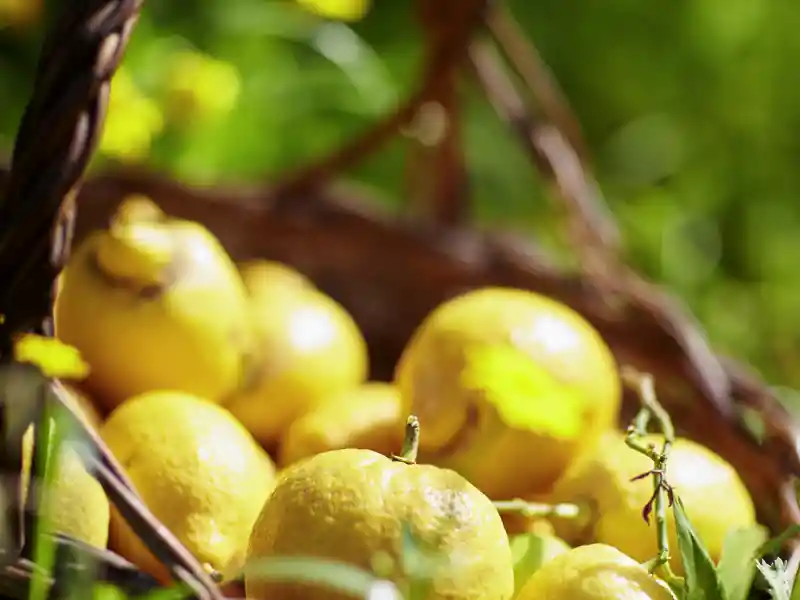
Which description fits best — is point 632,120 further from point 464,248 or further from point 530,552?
point 530,552

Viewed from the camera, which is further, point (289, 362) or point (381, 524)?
point (289, 362)

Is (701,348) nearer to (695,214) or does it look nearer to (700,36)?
(695,214)

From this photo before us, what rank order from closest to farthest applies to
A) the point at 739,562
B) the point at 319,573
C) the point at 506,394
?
1. the point at 319,573
2. the point at 739,562
3. the point at 506,394

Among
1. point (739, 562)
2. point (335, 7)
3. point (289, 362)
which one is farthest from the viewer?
point (335, 7)

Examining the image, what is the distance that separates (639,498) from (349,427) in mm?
216

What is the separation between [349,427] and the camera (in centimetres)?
72

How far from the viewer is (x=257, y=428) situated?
831 millimetres

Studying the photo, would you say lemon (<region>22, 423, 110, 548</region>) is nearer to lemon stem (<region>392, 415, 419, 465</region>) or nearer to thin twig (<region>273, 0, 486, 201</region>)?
lemon stem (<region>392, 415, 419, 465</region>)

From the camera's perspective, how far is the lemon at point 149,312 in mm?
737

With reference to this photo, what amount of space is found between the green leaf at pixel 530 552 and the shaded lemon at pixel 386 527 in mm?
69

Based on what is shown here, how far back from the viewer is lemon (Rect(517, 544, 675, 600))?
0.48 m

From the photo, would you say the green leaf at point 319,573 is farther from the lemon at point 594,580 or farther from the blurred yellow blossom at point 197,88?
the blurred yellow blossom at point 197,88

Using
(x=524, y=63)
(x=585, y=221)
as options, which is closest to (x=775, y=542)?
(x=585, y=221)

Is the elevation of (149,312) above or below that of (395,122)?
below
